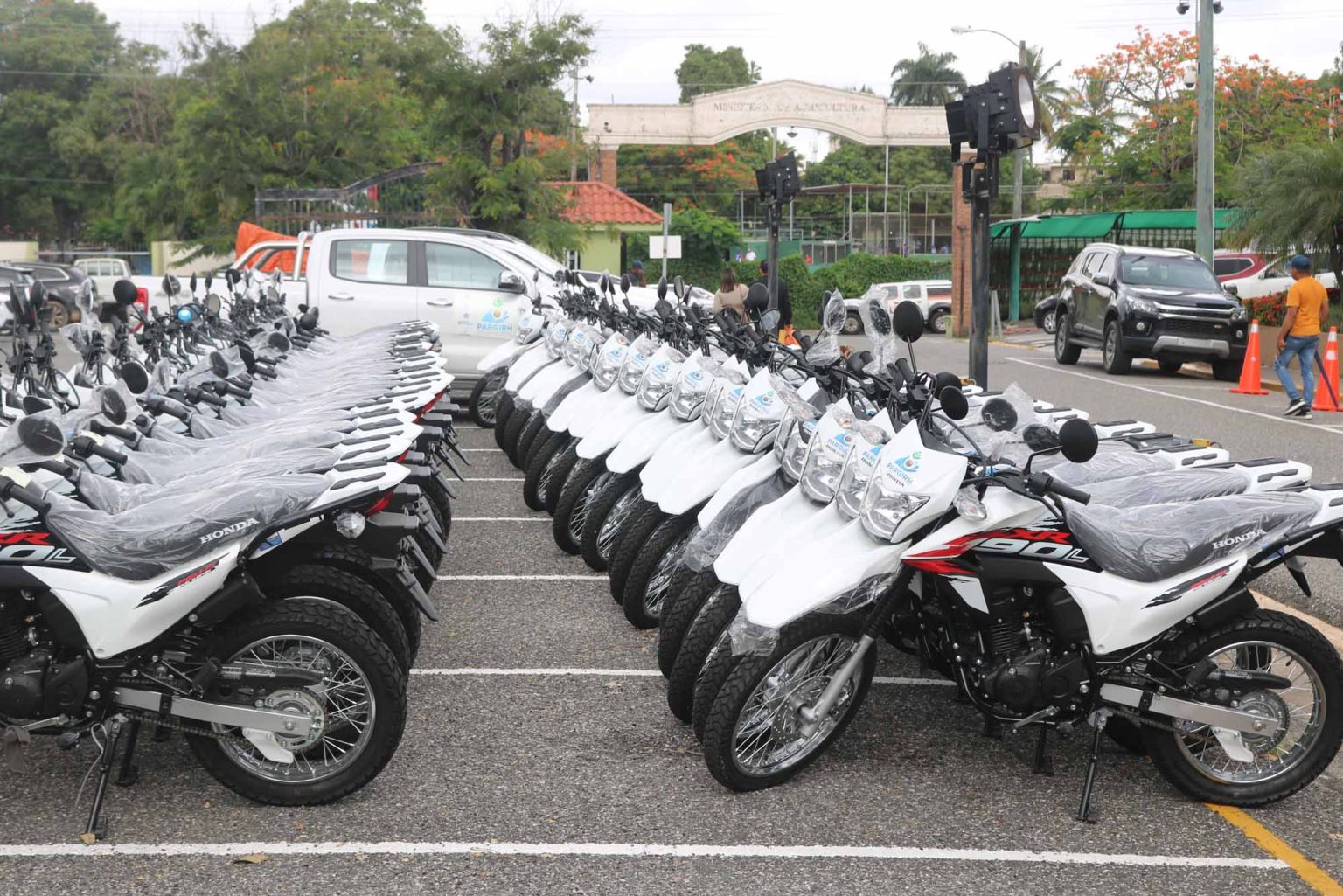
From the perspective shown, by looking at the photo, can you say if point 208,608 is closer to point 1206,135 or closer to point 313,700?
point 313,700

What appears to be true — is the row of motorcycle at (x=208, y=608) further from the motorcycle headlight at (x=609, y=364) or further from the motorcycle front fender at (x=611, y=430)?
the motorcycle headlight at (x=609, y=364)

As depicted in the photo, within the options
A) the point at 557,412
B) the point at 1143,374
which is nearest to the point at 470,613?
the point at 557,412

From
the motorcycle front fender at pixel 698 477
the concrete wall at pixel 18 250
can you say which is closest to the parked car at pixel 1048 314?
the motorcycle front fender at pixel 698 477

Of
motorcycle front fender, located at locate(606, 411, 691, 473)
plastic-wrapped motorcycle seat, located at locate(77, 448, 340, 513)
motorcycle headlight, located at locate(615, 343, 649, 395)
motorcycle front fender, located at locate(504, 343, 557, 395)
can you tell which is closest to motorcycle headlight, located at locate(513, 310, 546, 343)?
motorcycle front fender, located at locate(504, 343, 557, 395)

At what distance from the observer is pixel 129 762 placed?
4.60 metres

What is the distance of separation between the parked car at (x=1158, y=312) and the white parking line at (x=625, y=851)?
53.1 ft

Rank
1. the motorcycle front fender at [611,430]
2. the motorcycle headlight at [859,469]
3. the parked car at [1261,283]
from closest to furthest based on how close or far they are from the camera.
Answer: the motorcycle headlight at [859,469] → the motorcycle front fender at [611,430] → the parked car at [1261,283]

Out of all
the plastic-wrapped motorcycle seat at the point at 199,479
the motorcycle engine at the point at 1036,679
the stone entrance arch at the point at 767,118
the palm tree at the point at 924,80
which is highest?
the palm tree at the point at 924,80

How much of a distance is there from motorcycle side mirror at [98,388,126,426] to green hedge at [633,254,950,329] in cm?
3336

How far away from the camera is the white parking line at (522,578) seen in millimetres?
7504

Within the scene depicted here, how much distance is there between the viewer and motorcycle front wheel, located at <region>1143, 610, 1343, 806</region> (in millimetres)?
Answer: 4516

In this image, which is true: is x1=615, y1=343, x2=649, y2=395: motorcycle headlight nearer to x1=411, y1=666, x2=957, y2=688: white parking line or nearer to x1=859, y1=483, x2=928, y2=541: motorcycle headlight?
x1=411, y1=666, x2=957, y2=688: white parking line

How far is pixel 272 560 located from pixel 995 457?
237cm

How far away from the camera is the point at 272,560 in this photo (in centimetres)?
461
